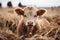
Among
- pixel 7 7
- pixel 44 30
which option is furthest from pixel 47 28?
pixel 7 7

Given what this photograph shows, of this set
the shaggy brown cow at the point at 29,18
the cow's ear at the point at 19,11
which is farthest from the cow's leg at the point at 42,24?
the cow's ear at the point at 19,11

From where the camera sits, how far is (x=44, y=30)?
5.62 ft

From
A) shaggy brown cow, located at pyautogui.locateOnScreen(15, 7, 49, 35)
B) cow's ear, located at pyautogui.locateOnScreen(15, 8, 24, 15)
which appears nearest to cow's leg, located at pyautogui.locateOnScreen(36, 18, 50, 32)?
shaggy brown cow, located at pyautogui.locateOnScreen(15, 7, 49, 35)

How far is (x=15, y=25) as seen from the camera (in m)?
Answer: 1.78

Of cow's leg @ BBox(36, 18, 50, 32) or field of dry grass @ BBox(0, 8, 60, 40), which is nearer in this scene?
field of dry grass @ BBox(0, 8, 60, 40)

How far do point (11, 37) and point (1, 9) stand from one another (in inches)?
13.3

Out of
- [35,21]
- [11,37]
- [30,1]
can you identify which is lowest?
[11,37]

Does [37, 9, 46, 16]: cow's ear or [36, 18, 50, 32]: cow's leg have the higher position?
[37, 9, 46, 16]: cow's ear

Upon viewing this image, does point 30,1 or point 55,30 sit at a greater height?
point 30,1

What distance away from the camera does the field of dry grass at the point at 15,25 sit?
1.64 meters

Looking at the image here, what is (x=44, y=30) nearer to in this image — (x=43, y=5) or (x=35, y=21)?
(x=35, y=21)

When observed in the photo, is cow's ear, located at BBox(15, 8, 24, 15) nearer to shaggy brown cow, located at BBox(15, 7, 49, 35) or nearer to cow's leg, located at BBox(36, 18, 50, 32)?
shaggy brown cow, located at BBox(15, 7, 49, 35)

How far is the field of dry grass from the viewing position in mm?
1640

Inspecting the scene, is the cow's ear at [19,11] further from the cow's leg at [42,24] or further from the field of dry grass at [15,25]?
the cow's leg at [42,24]
